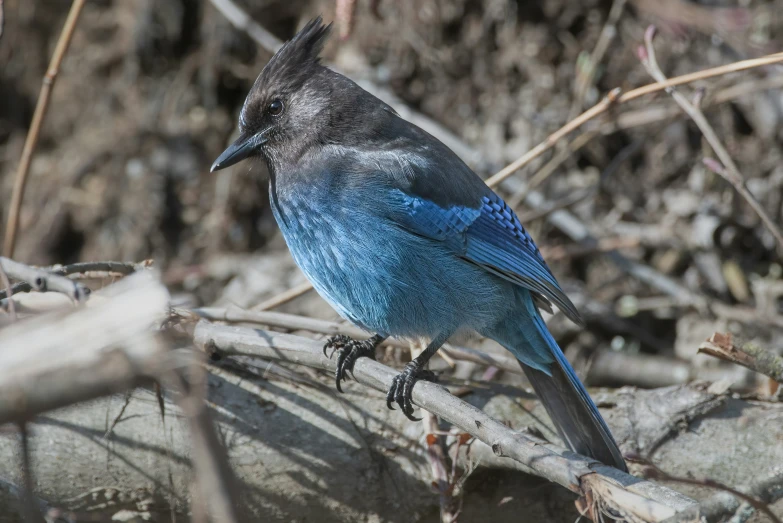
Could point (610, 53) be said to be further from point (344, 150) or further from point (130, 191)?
point (130, 191)

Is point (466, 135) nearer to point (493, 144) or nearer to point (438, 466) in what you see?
point (493, 144)

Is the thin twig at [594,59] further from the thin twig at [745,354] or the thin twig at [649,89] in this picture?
the thin twig at [745,354]

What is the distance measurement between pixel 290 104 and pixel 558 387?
135 centimetres

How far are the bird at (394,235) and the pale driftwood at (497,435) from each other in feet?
0.48

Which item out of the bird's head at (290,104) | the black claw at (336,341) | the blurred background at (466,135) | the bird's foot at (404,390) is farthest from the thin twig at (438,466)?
the blurred background at (466,135)

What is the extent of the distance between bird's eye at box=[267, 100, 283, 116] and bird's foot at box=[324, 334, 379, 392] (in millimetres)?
837

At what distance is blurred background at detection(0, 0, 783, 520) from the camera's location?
411cm

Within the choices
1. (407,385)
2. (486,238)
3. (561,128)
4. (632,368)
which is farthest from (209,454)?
(632,368)


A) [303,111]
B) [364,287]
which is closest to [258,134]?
[303,111]

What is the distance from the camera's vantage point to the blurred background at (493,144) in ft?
13.5

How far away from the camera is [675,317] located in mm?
4262

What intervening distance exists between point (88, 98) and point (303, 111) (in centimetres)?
242

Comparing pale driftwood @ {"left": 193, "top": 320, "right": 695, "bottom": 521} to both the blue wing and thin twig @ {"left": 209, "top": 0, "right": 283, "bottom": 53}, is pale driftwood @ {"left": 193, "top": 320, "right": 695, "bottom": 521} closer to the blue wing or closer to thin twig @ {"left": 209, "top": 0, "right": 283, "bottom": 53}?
the blue wing

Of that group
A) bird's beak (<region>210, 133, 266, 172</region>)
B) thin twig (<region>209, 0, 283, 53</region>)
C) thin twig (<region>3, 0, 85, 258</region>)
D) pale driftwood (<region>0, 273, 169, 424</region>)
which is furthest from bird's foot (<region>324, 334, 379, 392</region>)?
thin twig (<region>209, 0, 283, 53</region>)
